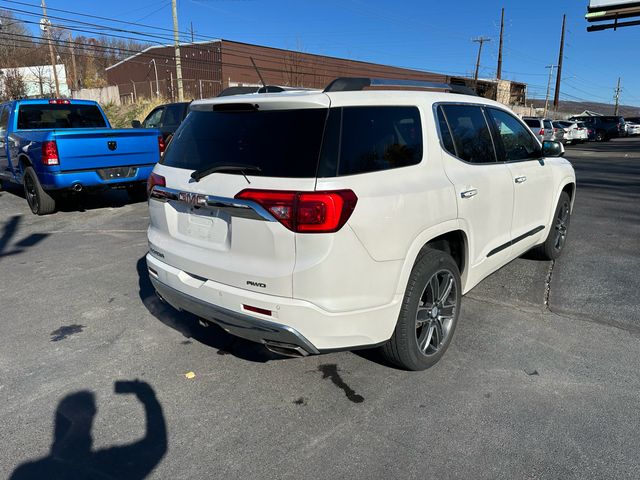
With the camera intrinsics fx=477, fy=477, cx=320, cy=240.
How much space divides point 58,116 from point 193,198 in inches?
327

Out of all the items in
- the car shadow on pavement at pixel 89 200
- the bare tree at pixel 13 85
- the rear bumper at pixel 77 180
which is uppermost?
the bare tree at pixel 13 85

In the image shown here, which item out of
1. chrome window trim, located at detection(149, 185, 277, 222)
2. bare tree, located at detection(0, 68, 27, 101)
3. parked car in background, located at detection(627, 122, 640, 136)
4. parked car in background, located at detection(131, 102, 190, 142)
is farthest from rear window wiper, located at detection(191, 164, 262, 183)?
parked car in background, located at detection(627, 122, 640, 136)

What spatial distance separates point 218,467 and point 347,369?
3.87ft

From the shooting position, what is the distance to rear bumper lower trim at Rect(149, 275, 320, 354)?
2.60m

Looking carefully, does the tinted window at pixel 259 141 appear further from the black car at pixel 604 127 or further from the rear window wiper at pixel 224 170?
the black car at pixel 604 127

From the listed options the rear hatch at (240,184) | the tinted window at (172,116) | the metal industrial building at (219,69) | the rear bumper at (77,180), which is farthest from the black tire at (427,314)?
the metal industrial building at (219,69)

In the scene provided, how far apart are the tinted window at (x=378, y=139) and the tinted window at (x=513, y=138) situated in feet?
4.73

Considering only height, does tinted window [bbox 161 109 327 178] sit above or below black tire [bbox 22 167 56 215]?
above

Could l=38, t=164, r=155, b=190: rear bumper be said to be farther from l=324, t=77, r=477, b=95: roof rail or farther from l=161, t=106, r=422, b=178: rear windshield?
l=324, t=77, r=477, b=95: roof rail

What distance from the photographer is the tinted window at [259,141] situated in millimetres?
2594

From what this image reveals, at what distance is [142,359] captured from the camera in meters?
3.46

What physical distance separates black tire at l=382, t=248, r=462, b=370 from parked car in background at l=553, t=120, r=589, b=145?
28952mm

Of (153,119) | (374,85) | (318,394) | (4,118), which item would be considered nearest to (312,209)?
(374,85)

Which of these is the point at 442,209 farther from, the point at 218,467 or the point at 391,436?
the point at 218,467
